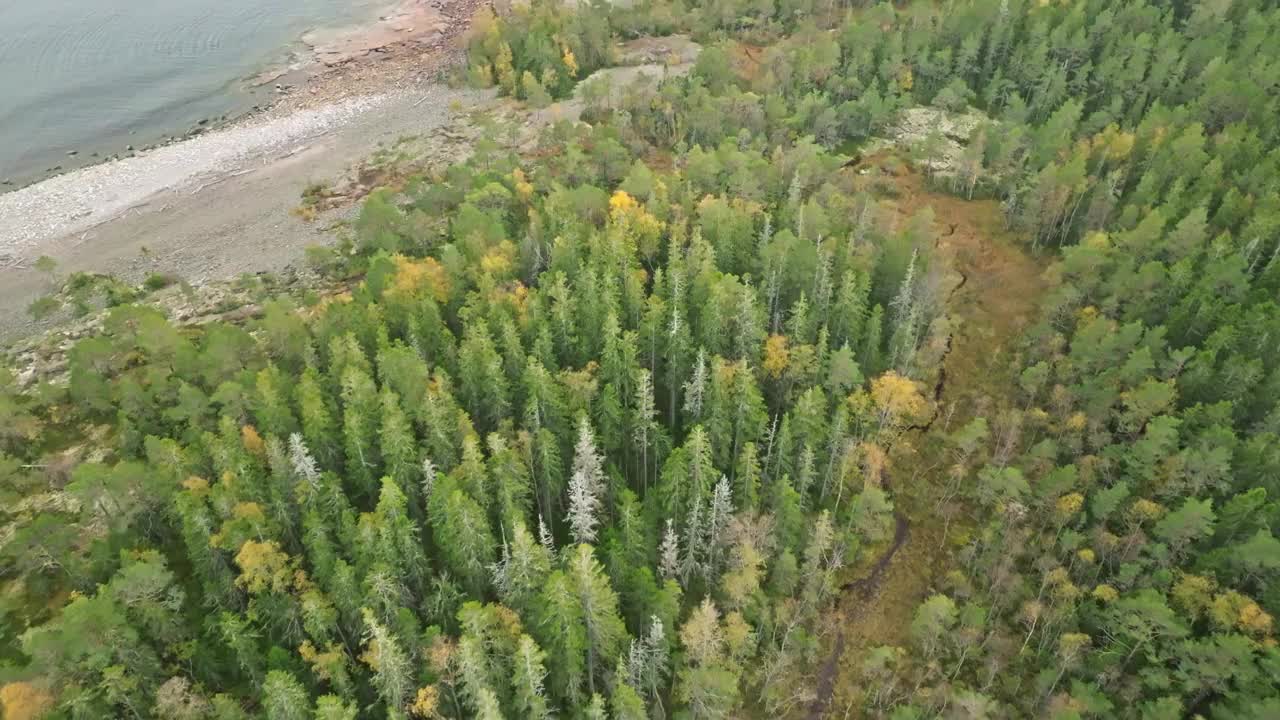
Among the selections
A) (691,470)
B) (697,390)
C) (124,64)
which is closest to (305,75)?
(124,64)

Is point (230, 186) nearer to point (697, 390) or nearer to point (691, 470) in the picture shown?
point (697, 390)

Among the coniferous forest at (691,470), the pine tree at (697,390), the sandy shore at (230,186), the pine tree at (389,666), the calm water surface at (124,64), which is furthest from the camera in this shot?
the calm water surface at (124,64)

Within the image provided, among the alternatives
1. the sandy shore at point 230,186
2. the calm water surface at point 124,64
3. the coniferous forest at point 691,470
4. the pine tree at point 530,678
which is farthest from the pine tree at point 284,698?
the calm water surface at point 124,64

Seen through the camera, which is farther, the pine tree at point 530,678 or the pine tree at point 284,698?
the pine tree at point 530,678

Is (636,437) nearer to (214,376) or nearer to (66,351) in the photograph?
(214,376)

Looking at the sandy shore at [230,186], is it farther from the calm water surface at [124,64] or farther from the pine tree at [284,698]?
the pine tree at [284,698]

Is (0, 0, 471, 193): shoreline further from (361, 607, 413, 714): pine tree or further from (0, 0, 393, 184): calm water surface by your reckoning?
(361, 607, 413, 714): pine tree

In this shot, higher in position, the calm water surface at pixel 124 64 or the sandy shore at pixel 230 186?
the calm water surface at pixel 124 64
